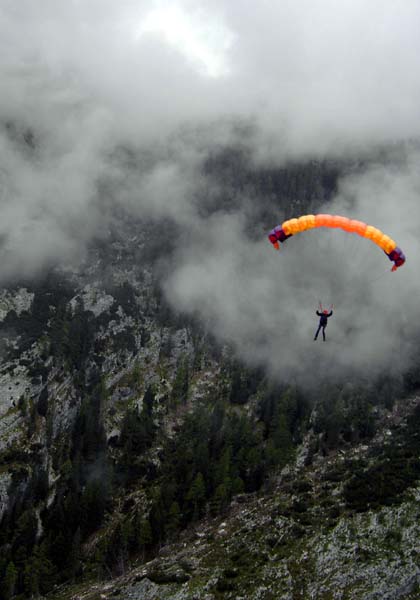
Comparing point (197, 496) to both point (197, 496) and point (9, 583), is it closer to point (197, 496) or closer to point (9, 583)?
point (197, 496)

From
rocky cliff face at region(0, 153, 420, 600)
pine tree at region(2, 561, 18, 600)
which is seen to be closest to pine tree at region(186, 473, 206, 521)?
rocky cliff face at region(0, 153, 420, 600)

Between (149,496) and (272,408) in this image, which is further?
(272,408)

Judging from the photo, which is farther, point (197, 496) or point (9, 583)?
point (197, 496)

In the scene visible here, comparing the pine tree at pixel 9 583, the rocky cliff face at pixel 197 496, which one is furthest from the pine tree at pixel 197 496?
the pine tree at pixel 9 583

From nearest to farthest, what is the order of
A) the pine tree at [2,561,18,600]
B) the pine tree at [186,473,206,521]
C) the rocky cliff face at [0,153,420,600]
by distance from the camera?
the rocky cliff face at [0,153,420,600], the pine tree at [2,561,18,600], the pine tree at [186,473,206,521]

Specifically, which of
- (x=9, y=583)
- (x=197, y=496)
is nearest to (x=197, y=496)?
(x=197, y=496)

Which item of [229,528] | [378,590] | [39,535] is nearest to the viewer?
[378,590]

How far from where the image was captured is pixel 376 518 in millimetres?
88812

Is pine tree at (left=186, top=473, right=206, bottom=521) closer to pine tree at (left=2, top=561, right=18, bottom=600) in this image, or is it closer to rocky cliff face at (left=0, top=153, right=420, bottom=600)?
rocky cliff face at (left=0, top=153, right=420, bottom=600)

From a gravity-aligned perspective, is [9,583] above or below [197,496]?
below

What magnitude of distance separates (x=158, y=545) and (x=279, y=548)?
127 feet

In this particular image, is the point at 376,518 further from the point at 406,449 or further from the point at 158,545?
the point at 158,545

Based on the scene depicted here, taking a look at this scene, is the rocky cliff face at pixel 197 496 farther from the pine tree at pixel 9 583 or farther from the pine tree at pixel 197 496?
the pine tree at pixel 197 496

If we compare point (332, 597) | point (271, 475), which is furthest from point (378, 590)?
point (271, 475)
